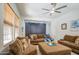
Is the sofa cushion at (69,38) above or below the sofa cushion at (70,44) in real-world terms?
above

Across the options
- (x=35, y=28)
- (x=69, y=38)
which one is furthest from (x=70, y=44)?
(x=35, y=28)

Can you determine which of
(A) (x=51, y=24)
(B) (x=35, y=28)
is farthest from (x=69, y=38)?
(B) (x=35, y=28)

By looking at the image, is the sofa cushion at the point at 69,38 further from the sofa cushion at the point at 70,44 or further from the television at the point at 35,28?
the television at the point at 35,28

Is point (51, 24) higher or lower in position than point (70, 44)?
higher

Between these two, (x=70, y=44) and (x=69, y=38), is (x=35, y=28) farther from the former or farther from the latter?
(x=70, y=44)

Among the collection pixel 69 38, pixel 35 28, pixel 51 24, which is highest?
pixel 51 24

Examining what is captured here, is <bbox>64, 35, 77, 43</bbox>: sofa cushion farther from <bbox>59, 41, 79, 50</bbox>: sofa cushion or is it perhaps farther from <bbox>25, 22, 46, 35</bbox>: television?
<bbox>25, 22, 46, 35</bbox>: television

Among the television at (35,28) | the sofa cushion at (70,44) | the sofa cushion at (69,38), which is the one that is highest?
the television at (35,28)

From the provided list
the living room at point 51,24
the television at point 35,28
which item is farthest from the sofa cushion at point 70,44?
the television at point 35,28

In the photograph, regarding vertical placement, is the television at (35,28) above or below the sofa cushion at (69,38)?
above

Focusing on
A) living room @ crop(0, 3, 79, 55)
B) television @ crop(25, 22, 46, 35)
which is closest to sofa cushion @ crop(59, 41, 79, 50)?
living room @ crop(0, 3, 79, 55)

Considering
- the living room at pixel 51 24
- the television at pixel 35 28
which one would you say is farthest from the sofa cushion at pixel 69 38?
the television at pixel 35 28

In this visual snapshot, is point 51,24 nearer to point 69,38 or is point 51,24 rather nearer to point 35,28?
point 35,28
